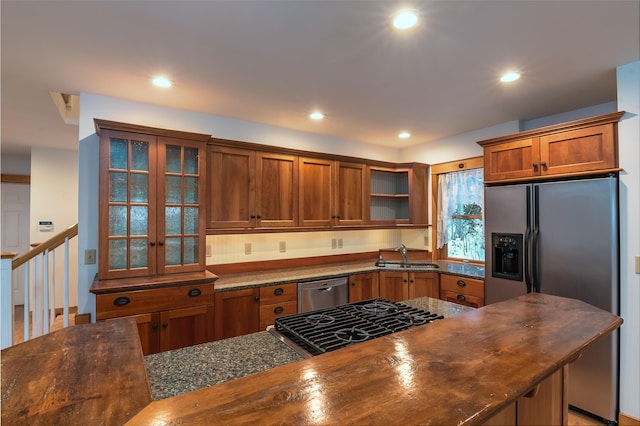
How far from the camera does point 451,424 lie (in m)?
0.60

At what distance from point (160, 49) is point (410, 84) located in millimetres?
1795

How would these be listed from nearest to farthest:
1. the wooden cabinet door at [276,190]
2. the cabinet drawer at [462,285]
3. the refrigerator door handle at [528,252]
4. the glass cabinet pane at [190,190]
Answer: the refrigerator door handle at [528,252] < the glass cabinet pane at [190,190] < the cabinet drawer at [462,285] < the wooden cabinet door at [276,190]

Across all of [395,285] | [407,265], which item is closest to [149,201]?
[395,285]

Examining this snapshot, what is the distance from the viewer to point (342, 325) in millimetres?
1368

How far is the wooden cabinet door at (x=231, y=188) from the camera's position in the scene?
3.04 metres

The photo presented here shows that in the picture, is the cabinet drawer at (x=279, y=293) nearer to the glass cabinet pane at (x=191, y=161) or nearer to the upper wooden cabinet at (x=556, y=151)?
the glass cabinet pane at (x=191, y=161)

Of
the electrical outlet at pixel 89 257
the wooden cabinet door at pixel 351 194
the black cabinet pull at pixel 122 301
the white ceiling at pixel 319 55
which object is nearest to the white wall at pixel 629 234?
the white ceiling at pixel 319 55

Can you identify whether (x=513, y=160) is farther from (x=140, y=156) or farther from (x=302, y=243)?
(x=140, y=156)

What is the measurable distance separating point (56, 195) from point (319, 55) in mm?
5048

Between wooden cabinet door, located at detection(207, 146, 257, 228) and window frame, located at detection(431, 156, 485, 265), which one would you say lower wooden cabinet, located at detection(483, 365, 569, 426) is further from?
window frame, located at detection(431, 156, 485, 265)

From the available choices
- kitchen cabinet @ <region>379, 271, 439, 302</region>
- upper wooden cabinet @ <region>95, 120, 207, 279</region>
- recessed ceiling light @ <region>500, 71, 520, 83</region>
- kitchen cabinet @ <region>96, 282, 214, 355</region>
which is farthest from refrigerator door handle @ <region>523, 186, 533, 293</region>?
upper wooden cabinet @ <region>95, 120, 207, 279</region>

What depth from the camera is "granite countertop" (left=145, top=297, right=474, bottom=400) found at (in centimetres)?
93

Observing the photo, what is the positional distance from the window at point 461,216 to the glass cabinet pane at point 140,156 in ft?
11.6

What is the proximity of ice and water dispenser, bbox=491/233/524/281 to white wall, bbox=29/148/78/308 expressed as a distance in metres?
5.55
